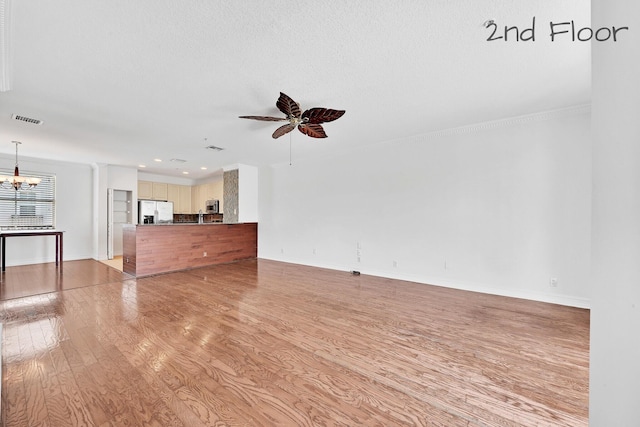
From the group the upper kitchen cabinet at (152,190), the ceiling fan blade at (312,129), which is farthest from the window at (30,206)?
the ceiling fan blade at (312,129)

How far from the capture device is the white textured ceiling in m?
1.87

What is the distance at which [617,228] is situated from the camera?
0.72 m

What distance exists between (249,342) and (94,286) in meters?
3.52

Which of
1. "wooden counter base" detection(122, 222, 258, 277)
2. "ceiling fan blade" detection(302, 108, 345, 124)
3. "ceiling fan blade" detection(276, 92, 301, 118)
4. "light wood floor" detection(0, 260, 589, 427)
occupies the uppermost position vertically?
"ceiling fan blade" detection(276, 92, 301, 118)

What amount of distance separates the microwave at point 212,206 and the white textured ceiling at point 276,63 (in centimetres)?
443

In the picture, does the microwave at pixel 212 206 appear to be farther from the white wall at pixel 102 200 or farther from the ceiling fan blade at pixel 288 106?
the ceiling fan blade at pixel 288 106

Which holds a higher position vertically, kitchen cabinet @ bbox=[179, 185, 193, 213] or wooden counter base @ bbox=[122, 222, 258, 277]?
kitchen cabinet @ bbox=[179, 185, 193, 213]

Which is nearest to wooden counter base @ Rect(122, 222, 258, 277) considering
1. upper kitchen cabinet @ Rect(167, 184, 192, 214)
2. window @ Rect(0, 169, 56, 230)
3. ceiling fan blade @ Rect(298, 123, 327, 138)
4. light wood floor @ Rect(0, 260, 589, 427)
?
light wood floor @ Rect(0, 260, 589, 427)

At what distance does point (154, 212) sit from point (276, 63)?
7.52m

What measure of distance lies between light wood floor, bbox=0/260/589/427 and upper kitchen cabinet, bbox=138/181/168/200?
16.6 feet

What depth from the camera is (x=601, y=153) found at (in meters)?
0.75

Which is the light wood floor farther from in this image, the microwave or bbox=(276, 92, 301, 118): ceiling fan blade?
the microwave

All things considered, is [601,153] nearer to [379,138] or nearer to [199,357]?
[199,357]

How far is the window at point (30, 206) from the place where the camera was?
6.05m
